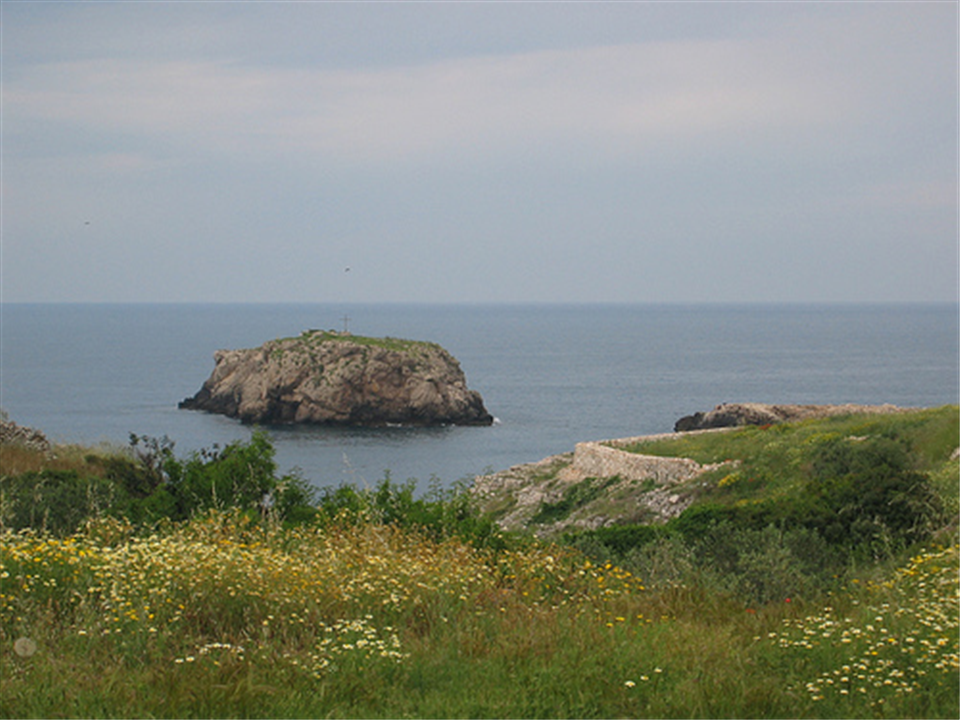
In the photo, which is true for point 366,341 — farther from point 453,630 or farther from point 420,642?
point 420,642

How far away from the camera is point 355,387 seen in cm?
10069

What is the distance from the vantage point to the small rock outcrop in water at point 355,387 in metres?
99.9

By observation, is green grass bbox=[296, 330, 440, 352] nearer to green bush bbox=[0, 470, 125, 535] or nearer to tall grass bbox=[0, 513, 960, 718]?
green bush bbox=[0, 470, 125, 535]

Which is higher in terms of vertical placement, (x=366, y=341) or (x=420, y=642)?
(x=420, y=642)

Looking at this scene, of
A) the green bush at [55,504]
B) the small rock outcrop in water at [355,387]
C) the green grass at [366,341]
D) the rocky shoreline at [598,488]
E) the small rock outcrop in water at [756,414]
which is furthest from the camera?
the green grass at [366,341]

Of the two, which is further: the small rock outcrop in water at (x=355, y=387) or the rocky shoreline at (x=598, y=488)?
the small rock outcrop in water at (x=355, y=387)

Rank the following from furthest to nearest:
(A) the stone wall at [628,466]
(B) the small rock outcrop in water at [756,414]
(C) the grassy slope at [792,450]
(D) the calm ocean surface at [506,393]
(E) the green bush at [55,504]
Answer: (D) the calm ocean surface at [506,393] → (B) the small rock outcrop in water at [756,414] → (A) the stone wall at [628,466] → (C) the grassy slope at [792,450] → (E) the green bush at [55,504]

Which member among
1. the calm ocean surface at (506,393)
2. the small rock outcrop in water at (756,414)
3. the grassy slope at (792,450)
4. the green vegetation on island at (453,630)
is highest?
the green vegetation on island at (453,630)

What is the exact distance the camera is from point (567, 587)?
9.26 meters

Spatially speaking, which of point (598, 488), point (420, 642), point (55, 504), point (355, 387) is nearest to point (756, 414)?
point (598, 488)

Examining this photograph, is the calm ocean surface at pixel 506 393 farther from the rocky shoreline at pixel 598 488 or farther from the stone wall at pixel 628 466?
the stone wall at pixel 628 466

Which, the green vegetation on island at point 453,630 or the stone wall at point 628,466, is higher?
the green vegetation on island at point 453,630

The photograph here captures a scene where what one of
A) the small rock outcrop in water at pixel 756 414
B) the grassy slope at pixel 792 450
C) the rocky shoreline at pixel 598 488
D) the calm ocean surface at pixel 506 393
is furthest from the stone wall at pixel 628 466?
the small rock outcrop in water at pixel 756 414

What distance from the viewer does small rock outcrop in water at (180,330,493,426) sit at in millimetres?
99938
